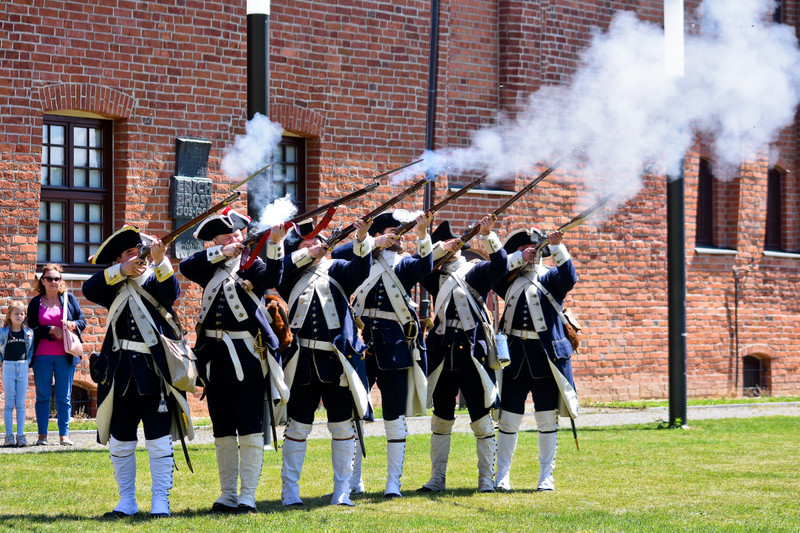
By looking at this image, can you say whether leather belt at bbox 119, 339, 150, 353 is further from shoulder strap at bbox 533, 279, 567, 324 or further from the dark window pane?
the dark window pane

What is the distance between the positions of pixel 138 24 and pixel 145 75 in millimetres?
651

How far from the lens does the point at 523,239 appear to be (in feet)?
34.7

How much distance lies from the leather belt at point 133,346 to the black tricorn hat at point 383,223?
7.65 feet

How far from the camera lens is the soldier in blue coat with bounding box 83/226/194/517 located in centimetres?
841

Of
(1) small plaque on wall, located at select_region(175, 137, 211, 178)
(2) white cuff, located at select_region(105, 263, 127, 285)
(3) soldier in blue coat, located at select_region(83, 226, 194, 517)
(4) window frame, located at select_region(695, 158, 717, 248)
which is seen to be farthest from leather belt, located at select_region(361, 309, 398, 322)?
(4) window frame, located at select_region(695, 158, 717, 248)

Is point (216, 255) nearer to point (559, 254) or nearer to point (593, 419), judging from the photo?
point (559, 254)

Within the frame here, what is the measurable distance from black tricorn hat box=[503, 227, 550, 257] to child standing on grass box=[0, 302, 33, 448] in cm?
571

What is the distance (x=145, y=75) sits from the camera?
15.5 m

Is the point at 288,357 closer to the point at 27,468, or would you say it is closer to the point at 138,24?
the point at 27,468

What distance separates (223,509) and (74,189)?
7.90 meters

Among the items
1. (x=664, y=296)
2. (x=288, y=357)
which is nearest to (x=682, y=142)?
(x=288, y=357)

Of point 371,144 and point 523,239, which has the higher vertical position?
point 371,144

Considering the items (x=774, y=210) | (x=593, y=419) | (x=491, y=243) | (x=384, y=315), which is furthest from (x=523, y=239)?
(x=774, y=210)

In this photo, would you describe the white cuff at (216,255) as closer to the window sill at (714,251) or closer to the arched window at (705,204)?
the window sill at (714,251)
